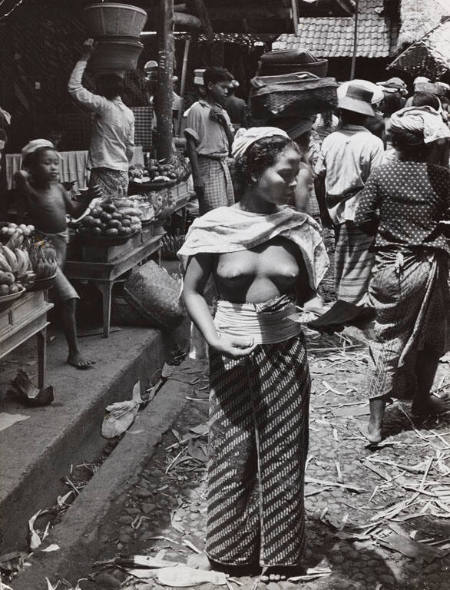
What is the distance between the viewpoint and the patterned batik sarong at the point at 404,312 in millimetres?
4680

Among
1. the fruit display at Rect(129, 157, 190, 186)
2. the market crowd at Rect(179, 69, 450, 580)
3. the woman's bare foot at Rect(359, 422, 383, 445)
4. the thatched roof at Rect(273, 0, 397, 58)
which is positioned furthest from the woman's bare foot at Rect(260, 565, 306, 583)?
the thatched roof at Rect(273, 0, 397, 58)

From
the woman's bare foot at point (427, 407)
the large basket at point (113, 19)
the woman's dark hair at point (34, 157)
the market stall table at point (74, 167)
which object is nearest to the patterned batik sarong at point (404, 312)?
the woman's bare foot at point (427, 407)

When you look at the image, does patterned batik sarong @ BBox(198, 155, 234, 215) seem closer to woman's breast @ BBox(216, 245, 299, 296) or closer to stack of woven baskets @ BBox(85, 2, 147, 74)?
stack of woven baskets @ BBox(85, 2, 147, 74)

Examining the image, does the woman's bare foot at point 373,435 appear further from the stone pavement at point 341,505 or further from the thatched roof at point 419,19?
the thatched roof at point 419,19

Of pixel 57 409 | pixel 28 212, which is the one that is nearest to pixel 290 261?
pixel 57 409

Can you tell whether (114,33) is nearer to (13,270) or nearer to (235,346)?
(13,270)

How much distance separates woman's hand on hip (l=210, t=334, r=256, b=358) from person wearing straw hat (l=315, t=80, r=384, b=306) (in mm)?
3516

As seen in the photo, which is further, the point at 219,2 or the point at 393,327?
the point at 219,2

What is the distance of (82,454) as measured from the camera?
186 inches

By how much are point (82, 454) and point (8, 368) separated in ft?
4.08

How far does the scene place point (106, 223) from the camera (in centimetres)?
619

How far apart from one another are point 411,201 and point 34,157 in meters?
2.95

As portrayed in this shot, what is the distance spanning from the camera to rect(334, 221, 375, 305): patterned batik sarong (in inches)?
261

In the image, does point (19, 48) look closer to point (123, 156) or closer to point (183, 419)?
point (123, 156)
